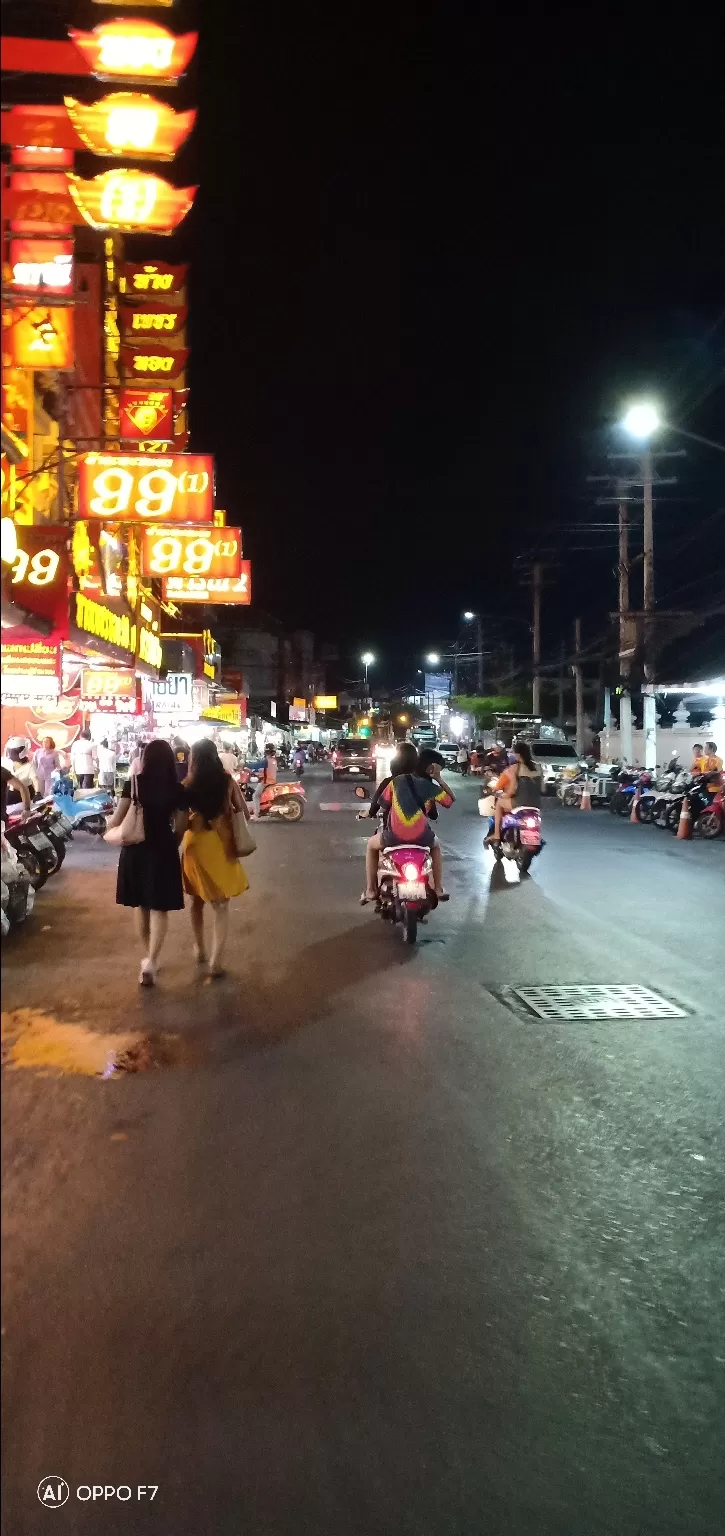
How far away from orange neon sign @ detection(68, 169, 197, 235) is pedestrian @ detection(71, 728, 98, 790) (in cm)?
1375

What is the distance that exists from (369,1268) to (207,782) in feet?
16.9

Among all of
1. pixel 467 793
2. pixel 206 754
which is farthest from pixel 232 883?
pixel 467 793

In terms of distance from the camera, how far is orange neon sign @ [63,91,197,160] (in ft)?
20.9

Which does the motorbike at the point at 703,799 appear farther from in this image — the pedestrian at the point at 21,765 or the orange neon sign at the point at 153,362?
the orange neon sign at the point at 153,362

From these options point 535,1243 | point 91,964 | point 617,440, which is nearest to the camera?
point 535,1243

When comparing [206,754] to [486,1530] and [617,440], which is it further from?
[617,440]

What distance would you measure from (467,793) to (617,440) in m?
12.7

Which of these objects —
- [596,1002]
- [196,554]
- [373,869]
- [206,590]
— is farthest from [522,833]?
[206,590]

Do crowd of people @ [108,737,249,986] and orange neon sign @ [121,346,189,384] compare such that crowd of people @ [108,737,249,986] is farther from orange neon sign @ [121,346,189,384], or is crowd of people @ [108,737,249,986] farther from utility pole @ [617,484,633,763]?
utility pole @ [617,484,633,763]

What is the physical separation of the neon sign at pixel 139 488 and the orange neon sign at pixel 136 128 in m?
10.1

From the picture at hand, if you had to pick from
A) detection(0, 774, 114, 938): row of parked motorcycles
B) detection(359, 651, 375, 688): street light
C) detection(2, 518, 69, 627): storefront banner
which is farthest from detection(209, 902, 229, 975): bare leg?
detection(359, 651, 375, 688): street light

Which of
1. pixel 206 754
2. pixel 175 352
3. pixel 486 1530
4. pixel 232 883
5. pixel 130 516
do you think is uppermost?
pixel 175 352

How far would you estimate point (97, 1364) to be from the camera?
136 inches

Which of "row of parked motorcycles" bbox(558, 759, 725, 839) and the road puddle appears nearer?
the road puddle
